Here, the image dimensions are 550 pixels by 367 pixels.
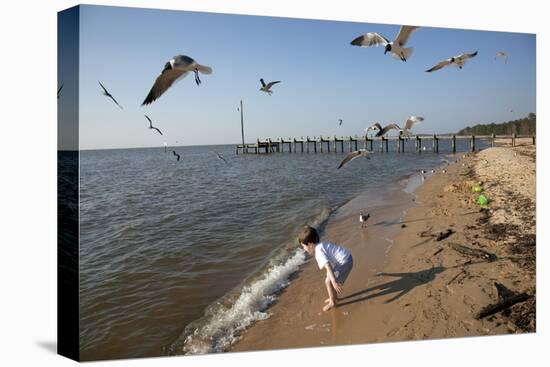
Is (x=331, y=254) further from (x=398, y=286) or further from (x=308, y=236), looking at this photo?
(x=398, y=286)

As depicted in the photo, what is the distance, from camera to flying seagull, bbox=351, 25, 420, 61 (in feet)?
14.2

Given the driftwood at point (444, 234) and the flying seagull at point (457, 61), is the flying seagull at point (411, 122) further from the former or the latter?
the driftwood at point (444, 234)

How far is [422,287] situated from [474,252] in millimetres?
1099

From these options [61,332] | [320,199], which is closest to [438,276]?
[61,332]

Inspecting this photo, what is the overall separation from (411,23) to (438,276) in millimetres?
2876

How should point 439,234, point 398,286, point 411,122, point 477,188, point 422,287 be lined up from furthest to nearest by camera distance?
point 477,188 → point 439,234 → point 411,122 → point 398,286 → point 422,287

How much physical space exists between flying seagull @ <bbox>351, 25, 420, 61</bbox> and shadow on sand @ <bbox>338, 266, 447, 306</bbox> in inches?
101

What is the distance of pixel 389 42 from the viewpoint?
14.3ft

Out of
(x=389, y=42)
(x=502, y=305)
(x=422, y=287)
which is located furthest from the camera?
(x=389, y=42)

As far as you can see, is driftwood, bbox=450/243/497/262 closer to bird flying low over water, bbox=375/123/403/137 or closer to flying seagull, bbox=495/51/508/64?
bird flying low over water, bbox=375/123/403/137

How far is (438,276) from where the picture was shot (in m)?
4.18

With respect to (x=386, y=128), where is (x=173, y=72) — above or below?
above

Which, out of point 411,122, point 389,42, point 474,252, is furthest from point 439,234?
point 389,42

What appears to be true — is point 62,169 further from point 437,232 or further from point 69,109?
point 437,232
